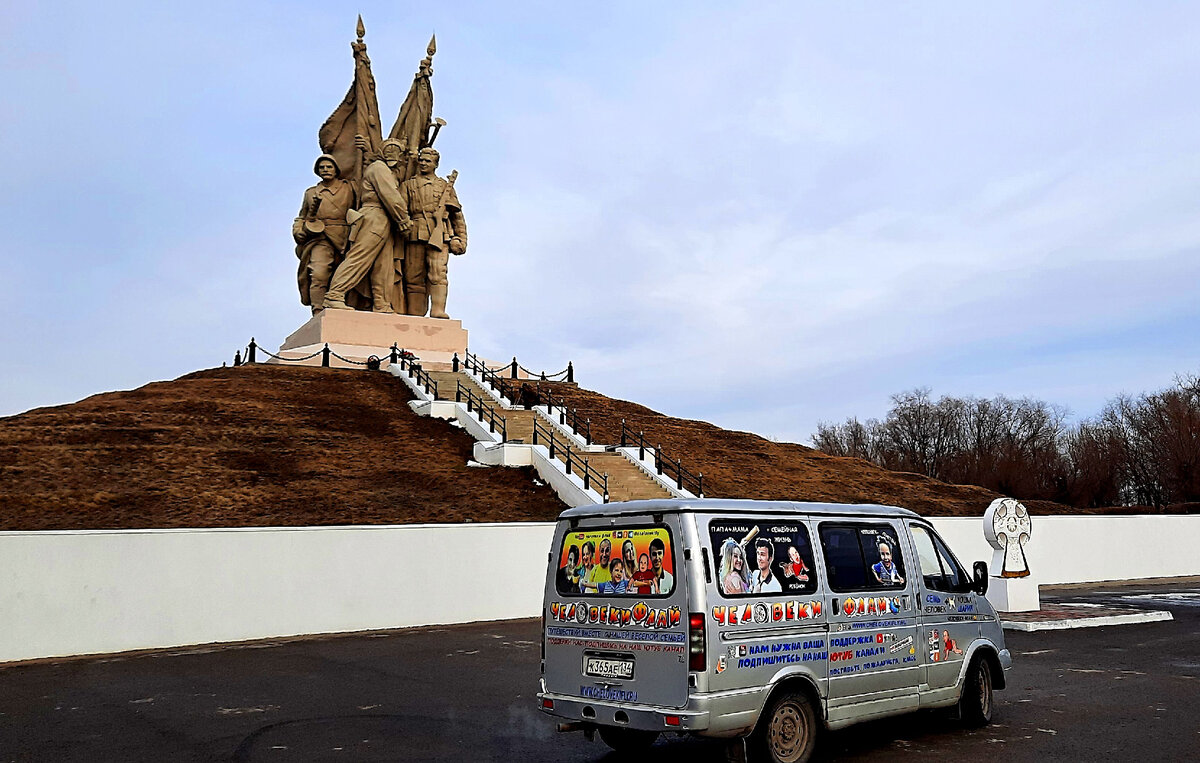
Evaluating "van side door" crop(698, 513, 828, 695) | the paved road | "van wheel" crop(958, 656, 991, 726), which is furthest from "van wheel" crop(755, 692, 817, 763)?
"van wheel" crop(958, 656, 991, 726)

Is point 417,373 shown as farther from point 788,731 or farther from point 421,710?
point 788,731

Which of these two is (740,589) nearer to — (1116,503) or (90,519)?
Answer: (90,519)

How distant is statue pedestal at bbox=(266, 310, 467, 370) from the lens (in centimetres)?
4238

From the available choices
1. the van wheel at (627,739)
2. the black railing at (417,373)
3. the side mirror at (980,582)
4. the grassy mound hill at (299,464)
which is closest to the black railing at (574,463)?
the grassy mound hill at (299,464)

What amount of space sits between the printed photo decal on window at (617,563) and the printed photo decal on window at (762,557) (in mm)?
383

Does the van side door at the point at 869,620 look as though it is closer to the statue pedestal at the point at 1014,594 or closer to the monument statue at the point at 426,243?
the statue pedestal at the point at 1014,594

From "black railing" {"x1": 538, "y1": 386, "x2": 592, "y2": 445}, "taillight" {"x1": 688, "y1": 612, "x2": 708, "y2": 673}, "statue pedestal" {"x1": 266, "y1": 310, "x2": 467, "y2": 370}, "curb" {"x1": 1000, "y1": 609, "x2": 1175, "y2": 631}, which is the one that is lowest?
"curb" {"x1": 1000, "y1": 609, "x2": 1175, "y2": 631}

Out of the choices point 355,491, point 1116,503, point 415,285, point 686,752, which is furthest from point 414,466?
A: point 1116,503

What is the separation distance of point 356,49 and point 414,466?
1258 inches

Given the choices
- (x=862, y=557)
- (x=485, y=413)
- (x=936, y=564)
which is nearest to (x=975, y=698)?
(x=936, y=564)

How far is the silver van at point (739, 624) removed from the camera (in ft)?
21.2

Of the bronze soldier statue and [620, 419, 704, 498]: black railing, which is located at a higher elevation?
the bronze soldier statue

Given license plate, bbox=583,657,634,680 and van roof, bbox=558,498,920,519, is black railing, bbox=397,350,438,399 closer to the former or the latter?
van roof, bbox=558,498,920,519

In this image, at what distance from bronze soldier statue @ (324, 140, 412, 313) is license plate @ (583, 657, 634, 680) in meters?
40.1
